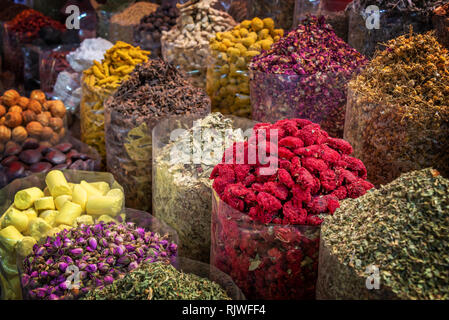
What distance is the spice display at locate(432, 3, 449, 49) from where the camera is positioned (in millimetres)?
1648

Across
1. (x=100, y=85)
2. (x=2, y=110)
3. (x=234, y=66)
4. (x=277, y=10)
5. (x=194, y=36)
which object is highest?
(x=277, y=10)

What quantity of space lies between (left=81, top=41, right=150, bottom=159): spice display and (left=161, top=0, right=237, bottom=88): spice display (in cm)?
18

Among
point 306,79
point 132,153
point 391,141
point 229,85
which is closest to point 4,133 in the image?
point 132,153

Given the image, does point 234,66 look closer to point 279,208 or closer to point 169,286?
point 279,208

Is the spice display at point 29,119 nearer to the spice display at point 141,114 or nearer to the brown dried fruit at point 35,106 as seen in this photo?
the brown dried fruit at point 35,106

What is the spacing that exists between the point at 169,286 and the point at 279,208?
307 millimetres

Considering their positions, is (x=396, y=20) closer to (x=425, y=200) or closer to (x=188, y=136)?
(x=188, y=136)

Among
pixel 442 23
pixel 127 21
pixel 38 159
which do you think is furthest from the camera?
pixel 127 21

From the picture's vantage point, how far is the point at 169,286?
38.6 inches

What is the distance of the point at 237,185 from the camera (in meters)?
1.16

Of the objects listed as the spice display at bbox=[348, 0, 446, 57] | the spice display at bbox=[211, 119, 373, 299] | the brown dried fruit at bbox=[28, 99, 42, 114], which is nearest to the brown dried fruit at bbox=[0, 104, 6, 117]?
the brown dried fruit at bbox=[28, 99, 42, 114]

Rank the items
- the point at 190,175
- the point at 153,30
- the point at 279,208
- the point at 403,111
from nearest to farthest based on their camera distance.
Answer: the point at 279,208 → the point at 403,111 → the point at 190,175 → the point at 153,30

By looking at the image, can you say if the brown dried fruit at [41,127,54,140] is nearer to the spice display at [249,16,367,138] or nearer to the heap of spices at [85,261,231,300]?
the spice display at [249,16,367,138]
